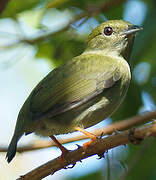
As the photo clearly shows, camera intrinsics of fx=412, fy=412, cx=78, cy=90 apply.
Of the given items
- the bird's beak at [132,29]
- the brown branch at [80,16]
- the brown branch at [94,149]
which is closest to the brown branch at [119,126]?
the brown branch at [94,149]

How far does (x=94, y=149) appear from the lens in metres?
3.49

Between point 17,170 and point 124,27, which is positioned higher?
point 124,27

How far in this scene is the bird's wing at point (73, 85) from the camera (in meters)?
4.11

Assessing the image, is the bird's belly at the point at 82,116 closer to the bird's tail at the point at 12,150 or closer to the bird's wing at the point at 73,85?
the bird's wing at the point at 73,85

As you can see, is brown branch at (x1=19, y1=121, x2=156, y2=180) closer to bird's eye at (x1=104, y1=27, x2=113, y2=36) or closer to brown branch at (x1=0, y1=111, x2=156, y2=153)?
brown branch at (x1=0, y1=111, x2=156, y2=153)

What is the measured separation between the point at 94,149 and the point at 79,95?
2.92 feet

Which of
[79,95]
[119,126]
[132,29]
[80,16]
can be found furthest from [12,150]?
[80,16]

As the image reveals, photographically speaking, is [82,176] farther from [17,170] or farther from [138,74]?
[17,170]

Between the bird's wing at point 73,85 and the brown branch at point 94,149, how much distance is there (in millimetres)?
493

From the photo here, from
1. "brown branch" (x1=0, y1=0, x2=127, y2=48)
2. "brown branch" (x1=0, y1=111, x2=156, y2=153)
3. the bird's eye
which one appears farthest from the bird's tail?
the bird's eye

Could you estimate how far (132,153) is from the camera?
205 inches

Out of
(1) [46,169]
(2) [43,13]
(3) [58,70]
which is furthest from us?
(2) [43,13]

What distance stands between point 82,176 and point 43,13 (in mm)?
2193

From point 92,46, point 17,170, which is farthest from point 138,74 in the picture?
point 17,170
